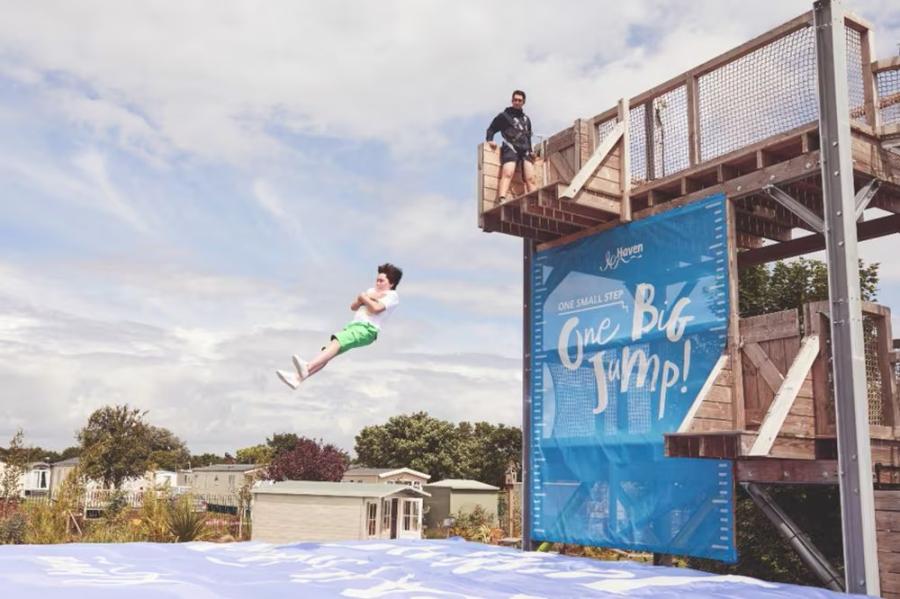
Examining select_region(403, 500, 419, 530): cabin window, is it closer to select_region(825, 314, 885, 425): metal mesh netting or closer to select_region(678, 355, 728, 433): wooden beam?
select_region(678, 355, 728, 433): wooden beam

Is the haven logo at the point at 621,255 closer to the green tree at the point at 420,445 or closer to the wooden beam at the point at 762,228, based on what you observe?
the wooden beam at the point at 762,228

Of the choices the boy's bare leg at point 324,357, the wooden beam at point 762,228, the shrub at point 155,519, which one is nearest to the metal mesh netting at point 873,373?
the wooden beam at point 762,228

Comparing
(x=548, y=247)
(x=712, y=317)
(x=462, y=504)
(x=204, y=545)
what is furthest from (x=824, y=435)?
(x=462, y=504)

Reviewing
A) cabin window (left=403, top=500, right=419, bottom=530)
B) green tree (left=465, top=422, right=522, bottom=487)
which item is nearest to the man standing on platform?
cabin window (left=403, top=500, right=419, bottom=530)

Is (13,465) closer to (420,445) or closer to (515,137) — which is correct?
(515,137)

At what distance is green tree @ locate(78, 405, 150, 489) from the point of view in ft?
142

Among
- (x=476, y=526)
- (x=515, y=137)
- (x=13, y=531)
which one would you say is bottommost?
(x=476, y=526)

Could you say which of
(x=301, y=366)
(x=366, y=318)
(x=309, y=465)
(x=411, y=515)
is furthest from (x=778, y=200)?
(x=309, y=465)

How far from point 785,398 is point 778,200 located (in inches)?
101

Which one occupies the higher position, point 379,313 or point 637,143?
point 637,143

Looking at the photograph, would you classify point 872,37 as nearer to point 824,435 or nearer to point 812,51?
point 812,51

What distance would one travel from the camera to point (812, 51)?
9.95 m

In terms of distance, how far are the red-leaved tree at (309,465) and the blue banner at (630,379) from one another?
33.3 meters

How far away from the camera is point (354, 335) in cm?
954
